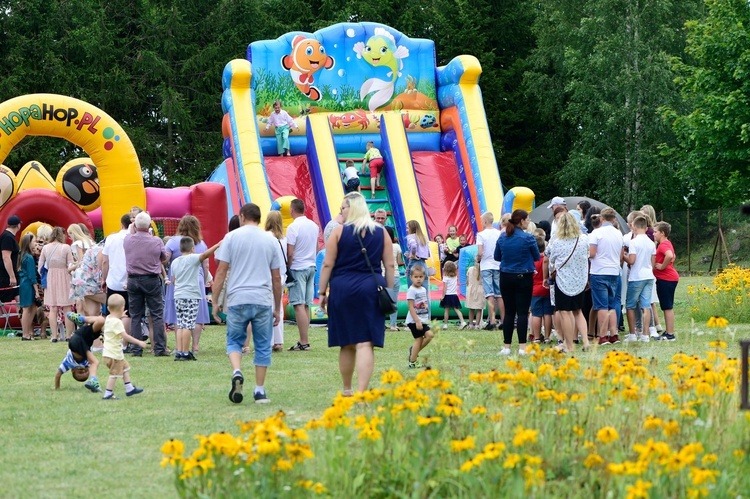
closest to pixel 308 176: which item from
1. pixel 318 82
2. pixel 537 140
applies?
pixel 318 82

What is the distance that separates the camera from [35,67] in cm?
3631

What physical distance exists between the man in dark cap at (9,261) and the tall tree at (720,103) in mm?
22963

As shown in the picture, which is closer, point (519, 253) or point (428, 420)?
point (428, 420)

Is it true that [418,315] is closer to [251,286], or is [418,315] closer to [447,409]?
[251,286]

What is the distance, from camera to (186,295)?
1247 centimetres

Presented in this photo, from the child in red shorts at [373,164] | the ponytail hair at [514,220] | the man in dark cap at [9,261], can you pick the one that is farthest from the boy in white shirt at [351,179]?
the ponytail hair at [514,220]

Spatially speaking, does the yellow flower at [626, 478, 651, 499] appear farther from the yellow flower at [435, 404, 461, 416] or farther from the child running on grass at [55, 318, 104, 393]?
the child running on grass at [55, 318, 104, 393]

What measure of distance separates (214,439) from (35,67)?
3390 centimetres

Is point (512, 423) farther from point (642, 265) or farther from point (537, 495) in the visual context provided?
point (642, 265)

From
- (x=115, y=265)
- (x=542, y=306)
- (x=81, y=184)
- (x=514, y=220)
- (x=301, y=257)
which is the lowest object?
(x=542, y=306)

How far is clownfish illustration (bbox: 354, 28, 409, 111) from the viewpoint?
2255 cm

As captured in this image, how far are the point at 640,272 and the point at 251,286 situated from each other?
617 centimetres

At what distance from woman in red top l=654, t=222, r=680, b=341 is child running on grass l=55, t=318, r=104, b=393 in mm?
7063

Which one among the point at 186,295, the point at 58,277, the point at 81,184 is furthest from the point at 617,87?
the point at 186,295
